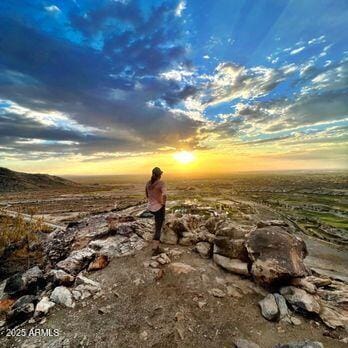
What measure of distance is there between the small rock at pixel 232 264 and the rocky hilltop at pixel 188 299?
0.04m

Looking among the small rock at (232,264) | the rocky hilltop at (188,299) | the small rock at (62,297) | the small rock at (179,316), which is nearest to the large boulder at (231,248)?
the rocky hilltop at (188,299)

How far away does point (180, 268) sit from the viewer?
32.6 ft

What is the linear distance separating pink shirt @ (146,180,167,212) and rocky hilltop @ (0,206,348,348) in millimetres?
2253

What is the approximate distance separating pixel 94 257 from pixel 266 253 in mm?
7759

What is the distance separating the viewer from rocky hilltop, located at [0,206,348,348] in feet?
21.7

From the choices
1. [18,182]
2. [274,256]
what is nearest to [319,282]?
[274,256]

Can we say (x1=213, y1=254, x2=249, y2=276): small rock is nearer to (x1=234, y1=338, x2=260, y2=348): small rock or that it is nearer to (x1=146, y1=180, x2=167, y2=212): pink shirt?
(x1=234, y1=338, x2=260, y2=348): small rock

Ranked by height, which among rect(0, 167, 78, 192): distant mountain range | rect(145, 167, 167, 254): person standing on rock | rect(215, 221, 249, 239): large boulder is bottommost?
rect(0, 167, 78, 192): distant mountain range

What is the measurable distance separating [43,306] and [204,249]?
22.7 feet

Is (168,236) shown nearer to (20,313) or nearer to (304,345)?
(20,313)

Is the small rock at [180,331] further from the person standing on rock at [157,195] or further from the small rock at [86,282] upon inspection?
the person standing on rock at [157,195]

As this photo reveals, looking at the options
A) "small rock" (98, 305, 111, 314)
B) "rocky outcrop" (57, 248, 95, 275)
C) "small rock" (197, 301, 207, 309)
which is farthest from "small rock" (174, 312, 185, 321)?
"rocky outcrop" (57, 248, 95, 275)

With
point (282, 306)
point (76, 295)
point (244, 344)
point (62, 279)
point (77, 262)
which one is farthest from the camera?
point (77, 262)

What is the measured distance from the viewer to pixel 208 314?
7441mm
